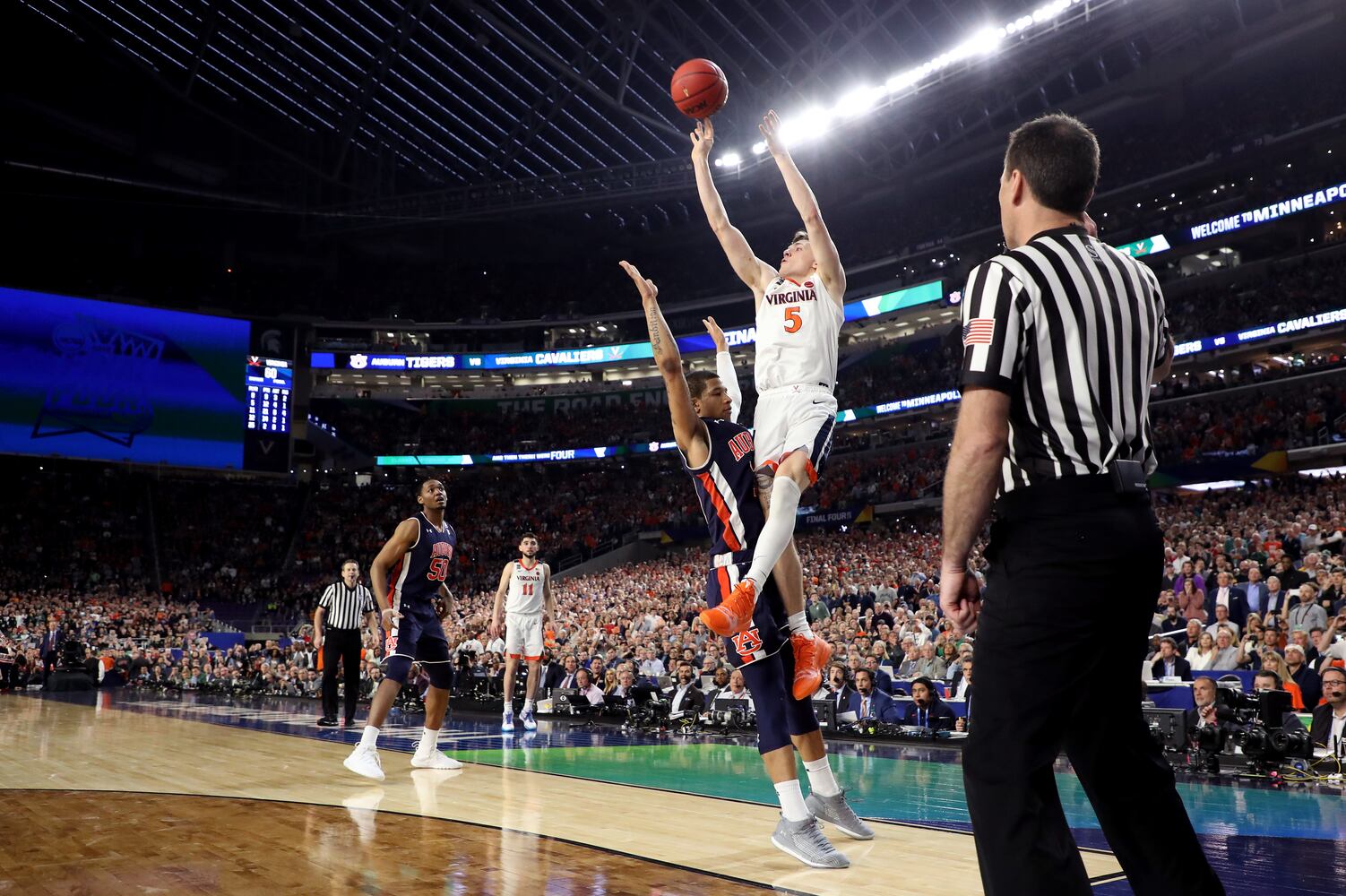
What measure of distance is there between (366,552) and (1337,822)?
33573mm

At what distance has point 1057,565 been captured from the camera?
6.41 feet

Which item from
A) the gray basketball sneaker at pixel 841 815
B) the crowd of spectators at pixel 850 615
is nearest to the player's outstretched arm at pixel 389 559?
the crowd of spectators at pixel 850 615

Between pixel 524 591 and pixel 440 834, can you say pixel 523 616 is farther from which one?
pixel 440 834

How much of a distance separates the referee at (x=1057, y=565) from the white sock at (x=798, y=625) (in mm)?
2380

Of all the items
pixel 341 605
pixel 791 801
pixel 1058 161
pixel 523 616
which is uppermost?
pixel 1058 161

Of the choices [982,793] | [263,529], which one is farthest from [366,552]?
[982,793]

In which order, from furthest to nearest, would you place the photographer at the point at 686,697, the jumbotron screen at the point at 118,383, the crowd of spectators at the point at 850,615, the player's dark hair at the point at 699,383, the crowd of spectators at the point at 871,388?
the jumbotron screen at the point at 118,383, the crowd of spectators at the point at 871,388, the photographer at the point at 686,697, the crowd of spectators at the point at 850,615, the player's dark hair at the point at 699,383

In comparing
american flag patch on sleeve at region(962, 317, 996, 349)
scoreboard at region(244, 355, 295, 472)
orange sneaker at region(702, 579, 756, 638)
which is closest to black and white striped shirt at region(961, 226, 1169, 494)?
american flag patch on sleeve at region(962, 317, 996, 349)

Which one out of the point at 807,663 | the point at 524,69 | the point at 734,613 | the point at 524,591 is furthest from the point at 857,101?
the point at 734,613

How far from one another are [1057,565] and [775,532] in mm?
2313

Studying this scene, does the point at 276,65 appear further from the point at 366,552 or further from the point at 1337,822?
the point at 1337,822

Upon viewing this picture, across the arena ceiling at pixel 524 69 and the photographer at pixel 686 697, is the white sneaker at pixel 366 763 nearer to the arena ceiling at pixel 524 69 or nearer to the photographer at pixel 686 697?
the photographer at pixel 686 697

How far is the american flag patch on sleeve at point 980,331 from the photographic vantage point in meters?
2.07

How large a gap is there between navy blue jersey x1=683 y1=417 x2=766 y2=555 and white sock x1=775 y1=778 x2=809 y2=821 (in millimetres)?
1063
